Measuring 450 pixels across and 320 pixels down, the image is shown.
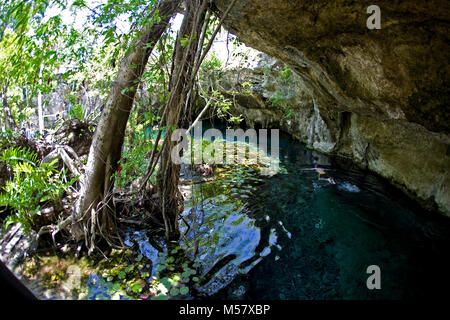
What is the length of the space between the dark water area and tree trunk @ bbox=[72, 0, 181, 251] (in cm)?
138

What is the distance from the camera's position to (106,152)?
3961 mm

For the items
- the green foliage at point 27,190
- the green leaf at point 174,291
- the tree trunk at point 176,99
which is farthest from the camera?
the green foliage at point 27,190

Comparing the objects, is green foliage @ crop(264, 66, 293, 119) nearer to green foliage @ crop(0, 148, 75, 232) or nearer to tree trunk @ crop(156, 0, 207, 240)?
tree trunk @ crop(156, 0, 207, 240)

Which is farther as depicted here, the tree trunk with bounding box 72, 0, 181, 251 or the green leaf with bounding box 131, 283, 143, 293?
the tree trunk with bounding box 72, 0, 181, 251

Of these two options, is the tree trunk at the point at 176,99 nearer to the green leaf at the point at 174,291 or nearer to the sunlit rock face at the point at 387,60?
the sunlit rock face at the point at 387,60

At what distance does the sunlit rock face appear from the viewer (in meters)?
3.29

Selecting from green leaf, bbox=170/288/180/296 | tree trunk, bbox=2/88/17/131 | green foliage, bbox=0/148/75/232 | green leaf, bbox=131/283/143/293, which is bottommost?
green leaf, bbox=170/288/180/296

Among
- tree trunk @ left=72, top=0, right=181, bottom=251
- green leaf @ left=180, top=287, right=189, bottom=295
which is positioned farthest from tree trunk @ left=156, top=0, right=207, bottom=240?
green leaf @ left=180, top=287, right=189, bottom=295

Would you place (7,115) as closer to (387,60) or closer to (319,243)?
(319,243)

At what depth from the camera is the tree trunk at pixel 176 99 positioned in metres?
3.46

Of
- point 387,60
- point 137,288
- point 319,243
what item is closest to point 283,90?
point 387,60

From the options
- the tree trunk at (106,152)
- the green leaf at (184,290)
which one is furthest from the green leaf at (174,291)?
the tree trunk at (106,152)

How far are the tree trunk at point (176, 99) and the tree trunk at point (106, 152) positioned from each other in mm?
388
